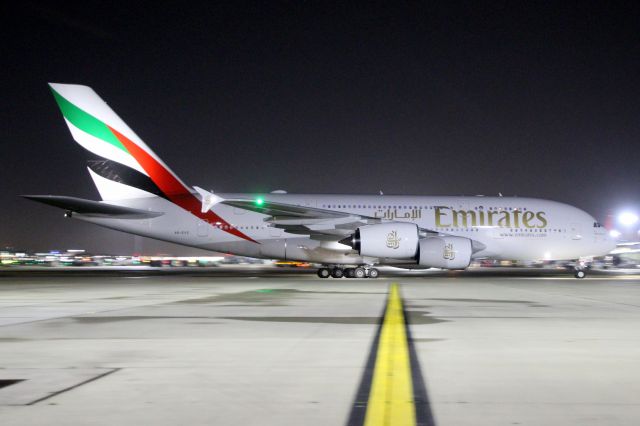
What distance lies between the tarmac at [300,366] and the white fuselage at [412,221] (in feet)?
51.5

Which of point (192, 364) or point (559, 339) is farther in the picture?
point (559, 339)

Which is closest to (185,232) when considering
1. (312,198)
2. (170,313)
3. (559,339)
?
(312,198)

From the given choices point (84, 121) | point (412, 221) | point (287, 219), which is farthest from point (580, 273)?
point (84, 121)

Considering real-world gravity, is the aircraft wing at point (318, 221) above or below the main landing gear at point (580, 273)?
above

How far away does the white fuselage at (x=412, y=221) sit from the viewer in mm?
26750

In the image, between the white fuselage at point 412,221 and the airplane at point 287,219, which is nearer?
the airplane at point 287,219

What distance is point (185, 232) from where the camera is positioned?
88.1ft

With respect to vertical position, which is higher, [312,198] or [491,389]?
[312,198]

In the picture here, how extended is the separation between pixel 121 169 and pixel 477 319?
20.4m

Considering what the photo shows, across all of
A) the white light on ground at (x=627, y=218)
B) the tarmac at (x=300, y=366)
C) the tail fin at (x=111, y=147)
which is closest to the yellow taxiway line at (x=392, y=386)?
the tarmac at (x=300, y=366)

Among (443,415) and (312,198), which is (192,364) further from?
(312,198)

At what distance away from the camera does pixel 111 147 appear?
86.3 feet

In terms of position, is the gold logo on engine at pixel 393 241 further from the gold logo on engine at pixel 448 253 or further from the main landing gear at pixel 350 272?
the main landing gear at pixel 350 272

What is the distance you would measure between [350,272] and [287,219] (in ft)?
13.0
